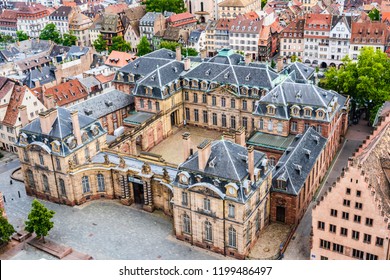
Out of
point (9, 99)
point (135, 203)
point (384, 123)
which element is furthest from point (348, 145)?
point (9, 99)

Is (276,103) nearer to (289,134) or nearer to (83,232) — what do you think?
(289,134)

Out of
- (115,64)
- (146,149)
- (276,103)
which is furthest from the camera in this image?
(115,64)

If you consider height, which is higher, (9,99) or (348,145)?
(9,99)

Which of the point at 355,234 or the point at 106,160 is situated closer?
the point at 355,234

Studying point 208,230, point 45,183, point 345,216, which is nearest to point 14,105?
point 45,183

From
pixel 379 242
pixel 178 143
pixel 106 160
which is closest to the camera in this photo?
pixel 379 242

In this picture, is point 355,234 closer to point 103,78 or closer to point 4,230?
point 4,230

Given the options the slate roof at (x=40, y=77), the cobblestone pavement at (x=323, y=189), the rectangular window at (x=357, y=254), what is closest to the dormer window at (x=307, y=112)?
the cobblestone pavement at (x=323, y=189)

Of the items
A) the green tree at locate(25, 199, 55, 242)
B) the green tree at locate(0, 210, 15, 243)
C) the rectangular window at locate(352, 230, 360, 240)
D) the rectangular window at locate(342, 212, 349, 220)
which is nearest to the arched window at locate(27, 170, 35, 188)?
the green tree at locate(0, 210, 15, 243)
